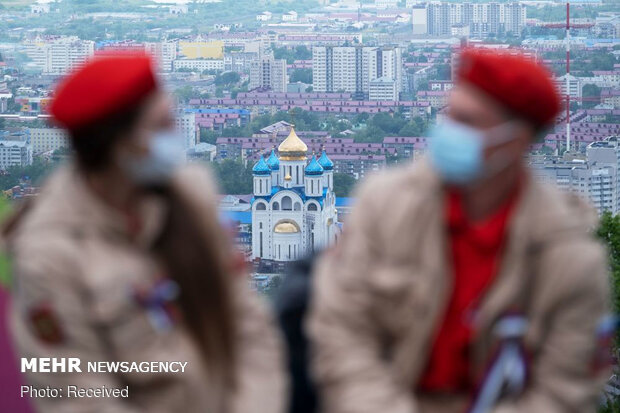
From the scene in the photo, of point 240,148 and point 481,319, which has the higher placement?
point 481,319

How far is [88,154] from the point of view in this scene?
3.06ft

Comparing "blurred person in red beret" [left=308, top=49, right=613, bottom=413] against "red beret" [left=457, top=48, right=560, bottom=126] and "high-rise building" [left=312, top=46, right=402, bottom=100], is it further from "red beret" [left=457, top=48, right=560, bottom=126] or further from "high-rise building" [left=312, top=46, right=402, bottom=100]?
"high-rise building" [left=312, top=46, right=402, bottom=100]

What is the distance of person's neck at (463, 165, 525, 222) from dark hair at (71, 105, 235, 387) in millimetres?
152

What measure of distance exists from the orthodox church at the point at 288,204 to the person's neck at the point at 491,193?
55.6ft

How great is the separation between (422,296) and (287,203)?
17670 millimetres

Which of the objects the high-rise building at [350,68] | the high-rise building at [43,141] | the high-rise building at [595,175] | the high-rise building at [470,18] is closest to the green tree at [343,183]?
the high-rise building at [595,175]

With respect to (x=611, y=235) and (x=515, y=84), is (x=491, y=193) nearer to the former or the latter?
(x=515, y=84)

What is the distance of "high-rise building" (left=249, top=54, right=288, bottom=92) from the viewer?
37438 millimetres

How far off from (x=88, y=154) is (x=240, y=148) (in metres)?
28.6

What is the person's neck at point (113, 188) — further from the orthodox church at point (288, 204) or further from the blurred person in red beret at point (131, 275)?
the orthodox church at point (288, 204)

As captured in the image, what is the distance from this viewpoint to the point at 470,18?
1738 inches

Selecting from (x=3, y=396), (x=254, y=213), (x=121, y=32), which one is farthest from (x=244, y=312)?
(x=121, y=32)

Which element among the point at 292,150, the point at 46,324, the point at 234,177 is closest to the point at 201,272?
the point at 46,324

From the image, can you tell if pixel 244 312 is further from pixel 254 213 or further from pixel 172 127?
pixel 254 213
